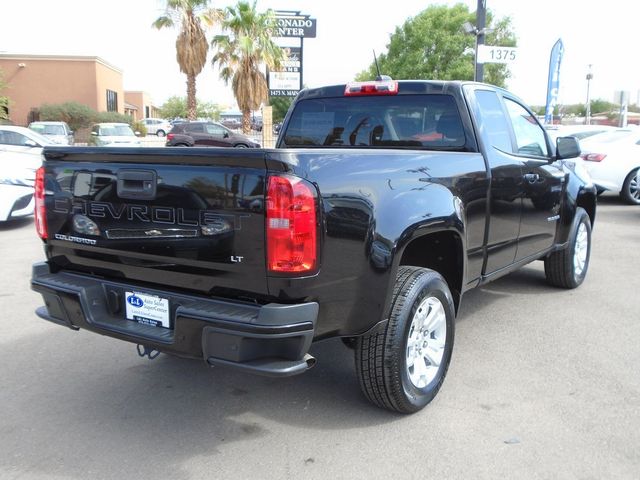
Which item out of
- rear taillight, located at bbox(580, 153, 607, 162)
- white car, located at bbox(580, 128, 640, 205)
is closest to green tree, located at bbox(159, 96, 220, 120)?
rear taillight, located at bbox(580, 153, 607, 162)

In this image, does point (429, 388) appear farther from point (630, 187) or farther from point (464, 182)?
point (630, 187)

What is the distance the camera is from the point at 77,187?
3244mm

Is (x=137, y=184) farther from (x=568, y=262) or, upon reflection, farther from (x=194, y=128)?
(x=194, y=128)

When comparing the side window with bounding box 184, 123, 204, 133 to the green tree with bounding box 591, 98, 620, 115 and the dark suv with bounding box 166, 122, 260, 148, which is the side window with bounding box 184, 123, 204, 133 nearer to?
the dark suv with bounding box 166, 122, 260, 148

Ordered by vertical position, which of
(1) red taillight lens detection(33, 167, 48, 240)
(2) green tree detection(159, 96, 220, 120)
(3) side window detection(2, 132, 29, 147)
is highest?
(2) green tree detection(159, 96, 220, 120)

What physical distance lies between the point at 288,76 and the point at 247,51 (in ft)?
8.26

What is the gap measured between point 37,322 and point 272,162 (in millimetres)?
3514

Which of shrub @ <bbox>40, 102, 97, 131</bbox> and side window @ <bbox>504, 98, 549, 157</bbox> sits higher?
shrub @ <bbox>40, 102, 97, 131</bbox>

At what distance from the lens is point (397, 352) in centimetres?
313

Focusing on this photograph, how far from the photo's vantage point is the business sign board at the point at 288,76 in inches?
1079

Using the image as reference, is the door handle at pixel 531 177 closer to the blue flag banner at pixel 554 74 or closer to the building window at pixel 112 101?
the blue flag banner at pixel 554 74

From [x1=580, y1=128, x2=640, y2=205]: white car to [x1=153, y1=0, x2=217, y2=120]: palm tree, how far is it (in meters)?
20.1

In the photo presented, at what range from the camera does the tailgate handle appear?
2.93 metres

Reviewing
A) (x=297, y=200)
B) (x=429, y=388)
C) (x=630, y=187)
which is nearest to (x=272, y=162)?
(x=297, y=200)
